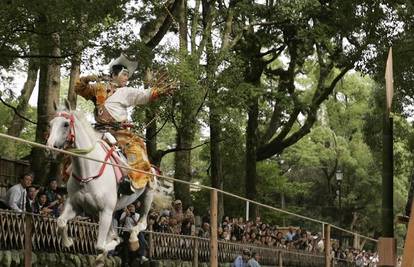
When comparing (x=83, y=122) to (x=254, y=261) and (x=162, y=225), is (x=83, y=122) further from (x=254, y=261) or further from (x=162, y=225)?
(x=254, y=261)

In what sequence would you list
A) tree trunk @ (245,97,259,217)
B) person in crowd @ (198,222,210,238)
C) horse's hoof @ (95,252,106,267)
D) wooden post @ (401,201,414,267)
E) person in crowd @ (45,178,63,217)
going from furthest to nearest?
tree trunk @ (245,97,259,217) → person in crowd @ (198,222,210,238) → person in crowd @ (45,178,63,217) → horse's hoof @ (95,252,106,267) → wooden post @ (401,201,414,267)

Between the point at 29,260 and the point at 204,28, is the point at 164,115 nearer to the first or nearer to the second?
the point at 204,28

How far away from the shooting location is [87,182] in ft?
30.4

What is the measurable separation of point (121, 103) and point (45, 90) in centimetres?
905

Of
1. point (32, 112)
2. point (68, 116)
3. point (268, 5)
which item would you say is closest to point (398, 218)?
point (68, 116)

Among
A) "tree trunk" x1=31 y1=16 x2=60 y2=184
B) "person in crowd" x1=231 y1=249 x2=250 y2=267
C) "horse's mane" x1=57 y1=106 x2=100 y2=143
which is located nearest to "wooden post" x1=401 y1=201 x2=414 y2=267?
"horse's mane" x1=57 y1=106 x2=100 y2=143

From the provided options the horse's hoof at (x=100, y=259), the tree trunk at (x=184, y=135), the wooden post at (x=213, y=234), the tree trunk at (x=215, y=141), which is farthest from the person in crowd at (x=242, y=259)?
the tree trunk at (x=215, y=141)

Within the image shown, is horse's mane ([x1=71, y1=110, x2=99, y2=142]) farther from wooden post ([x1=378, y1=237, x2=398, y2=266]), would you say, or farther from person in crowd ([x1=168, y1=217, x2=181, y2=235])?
wooden post ([x1=378, y1=237, x2=398, y2=266])

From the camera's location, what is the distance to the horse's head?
8.66 metres

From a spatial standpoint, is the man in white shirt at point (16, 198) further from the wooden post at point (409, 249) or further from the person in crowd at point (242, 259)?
the wooden post at point (409, 249)

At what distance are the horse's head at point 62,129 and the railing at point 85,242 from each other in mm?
866

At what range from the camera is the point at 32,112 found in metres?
38.8

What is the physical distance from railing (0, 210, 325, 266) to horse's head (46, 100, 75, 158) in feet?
2.84

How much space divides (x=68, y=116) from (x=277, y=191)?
31.8 metres
